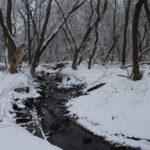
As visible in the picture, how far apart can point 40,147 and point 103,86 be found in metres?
7.48

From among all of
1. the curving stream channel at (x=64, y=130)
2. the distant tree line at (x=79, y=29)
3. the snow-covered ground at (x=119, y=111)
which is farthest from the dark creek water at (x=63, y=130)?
the distant tree line at (x=79, y=29)

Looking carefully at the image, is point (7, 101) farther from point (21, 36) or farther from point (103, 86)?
point (21, 36)

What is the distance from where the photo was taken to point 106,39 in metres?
33.7

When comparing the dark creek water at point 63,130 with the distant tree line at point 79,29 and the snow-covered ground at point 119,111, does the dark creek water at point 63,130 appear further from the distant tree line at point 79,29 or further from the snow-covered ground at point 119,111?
the distant tree line at point 79,29

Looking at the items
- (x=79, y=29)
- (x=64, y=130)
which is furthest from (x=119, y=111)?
(x=79, y=29)

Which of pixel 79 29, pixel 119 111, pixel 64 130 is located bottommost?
pixel 64 130

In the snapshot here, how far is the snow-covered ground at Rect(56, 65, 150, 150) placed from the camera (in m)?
7.70

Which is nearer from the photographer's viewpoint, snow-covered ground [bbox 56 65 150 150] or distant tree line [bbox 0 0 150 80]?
snow-covered ground [bbox 56 65 150 150]

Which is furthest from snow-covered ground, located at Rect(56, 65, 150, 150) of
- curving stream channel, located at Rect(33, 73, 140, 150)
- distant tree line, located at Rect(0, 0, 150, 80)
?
distant tree line, located at Rect(0, 0, 150, 80)

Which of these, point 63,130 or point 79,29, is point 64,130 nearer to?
point 63,130

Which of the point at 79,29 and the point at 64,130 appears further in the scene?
the point at 79,29

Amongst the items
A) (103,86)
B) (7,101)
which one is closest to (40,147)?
(7,101)

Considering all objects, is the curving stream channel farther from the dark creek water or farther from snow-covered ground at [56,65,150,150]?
snow-covered ground at [56,65,150,150]

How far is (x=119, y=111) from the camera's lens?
907 cm
